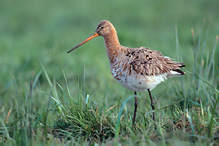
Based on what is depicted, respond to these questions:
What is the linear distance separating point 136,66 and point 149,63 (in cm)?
27

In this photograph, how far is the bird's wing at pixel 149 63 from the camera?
17.2 feet

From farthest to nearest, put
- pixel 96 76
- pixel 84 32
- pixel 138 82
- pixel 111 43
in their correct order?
pixel 84 32
pixel 96 76
pixel 111 43
pixel 138 82

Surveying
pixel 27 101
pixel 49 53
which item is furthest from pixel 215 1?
pixel 27 101

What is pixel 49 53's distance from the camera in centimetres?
904

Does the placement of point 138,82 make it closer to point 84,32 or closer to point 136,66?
point 136,66

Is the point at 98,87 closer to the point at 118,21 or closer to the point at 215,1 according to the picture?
the point at 118,21

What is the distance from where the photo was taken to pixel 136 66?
5.20 metres

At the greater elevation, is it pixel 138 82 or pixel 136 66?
pixel 136 66

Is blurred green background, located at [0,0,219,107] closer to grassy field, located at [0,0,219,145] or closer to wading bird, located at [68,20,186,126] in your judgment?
grassy field, located at [0,0,219,145]

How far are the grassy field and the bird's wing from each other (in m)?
0.23

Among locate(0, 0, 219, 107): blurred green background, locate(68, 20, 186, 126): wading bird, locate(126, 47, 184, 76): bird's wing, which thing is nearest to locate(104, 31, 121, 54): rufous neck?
locate(68, 20, 186, 126): wading bird

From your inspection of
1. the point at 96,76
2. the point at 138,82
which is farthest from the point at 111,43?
the point at 96,76

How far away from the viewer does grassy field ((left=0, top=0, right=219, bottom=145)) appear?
14.8ft

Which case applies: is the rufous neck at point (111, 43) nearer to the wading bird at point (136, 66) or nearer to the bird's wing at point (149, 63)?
the wading bird at point (136, 66)
